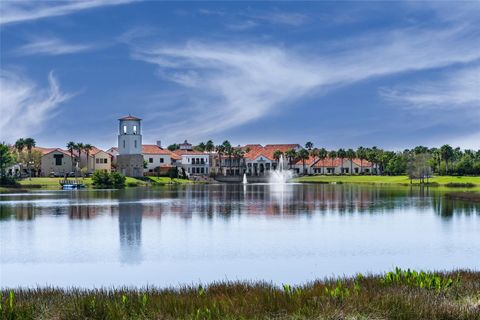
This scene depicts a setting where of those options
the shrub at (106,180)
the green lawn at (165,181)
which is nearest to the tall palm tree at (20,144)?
the shrub at (106,180)

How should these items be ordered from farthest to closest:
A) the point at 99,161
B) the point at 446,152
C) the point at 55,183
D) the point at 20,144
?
the point at 99,161 < the point at 446,152 < the point at 20,144 < the point at 55,183

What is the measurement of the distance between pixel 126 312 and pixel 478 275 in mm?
11307

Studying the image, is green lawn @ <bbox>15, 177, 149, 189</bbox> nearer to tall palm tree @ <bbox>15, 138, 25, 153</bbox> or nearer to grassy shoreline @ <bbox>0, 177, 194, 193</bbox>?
grassy shoreline @ <bbox>0, 177, 194, 193</bbox>

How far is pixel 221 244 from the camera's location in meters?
35.8

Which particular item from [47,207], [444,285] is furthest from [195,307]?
[47,207]

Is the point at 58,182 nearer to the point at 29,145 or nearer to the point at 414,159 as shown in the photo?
the point at 29,145

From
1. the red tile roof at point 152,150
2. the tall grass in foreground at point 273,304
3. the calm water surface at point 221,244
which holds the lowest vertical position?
the calm water surface at point 221,244

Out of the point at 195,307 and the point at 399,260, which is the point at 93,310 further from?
the point at 399,260

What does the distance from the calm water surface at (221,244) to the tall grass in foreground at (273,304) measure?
7.50m

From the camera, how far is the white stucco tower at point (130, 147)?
15488 cm

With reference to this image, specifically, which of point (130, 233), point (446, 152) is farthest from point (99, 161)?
point (130, 233)

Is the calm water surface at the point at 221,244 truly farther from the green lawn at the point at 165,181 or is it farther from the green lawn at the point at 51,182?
the green lawn at the point at 165,181

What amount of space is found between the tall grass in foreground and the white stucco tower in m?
139

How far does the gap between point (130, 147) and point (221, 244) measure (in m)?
122
